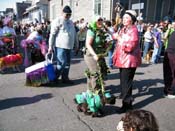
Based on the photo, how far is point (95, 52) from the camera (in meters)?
5.20

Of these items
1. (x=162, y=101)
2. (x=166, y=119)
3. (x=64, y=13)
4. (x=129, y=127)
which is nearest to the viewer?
(x=129, y=127)

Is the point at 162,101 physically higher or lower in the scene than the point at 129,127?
lower

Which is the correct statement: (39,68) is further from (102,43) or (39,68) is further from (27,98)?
(102,43)

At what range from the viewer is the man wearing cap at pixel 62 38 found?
6.53 meters

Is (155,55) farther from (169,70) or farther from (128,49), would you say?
(128,49)

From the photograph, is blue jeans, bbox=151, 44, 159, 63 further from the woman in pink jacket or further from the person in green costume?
the woman in pink jacket

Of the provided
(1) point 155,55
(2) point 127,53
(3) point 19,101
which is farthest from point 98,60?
(1) point 155,55

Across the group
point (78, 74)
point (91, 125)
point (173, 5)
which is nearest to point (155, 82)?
point (78, 74)

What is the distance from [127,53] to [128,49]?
0.47 feet

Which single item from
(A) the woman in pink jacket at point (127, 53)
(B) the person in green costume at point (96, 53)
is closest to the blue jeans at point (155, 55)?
(B) the person in green costume at point (96, 53)

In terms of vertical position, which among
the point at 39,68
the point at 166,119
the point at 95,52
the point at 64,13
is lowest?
the point at 166,119

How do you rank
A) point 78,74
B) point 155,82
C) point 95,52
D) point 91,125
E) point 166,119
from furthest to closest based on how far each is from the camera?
1. point 78,74
2. point 155,82
3. point 95,52
4. point 166,119
5. point 91,125

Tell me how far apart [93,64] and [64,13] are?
75.2 inches

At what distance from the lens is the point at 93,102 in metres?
4.71
